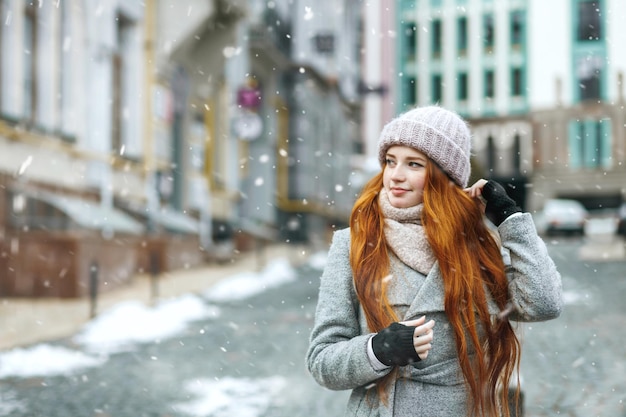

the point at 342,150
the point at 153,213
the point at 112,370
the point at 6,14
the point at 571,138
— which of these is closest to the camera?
the point at 112,370

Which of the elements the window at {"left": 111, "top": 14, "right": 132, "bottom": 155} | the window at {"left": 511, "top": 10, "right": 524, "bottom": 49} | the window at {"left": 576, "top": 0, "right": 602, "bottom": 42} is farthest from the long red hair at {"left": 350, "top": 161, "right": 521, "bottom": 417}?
the window at {"left": 576, "top": 0, "right": 602, "bottom": 42}

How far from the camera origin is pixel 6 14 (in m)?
14.9

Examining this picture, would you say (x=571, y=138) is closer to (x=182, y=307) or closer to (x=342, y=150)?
(x=342, y=150)

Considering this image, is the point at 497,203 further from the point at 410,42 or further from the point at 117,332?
the point at 410,42

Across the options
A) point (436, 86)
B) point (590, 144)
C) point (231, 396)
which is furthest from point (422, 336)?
point (590, 144)

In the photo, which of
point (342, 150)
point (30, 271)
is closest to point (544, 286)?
point (30, 271)

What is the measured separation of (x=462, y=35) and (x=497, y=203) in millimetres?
38767

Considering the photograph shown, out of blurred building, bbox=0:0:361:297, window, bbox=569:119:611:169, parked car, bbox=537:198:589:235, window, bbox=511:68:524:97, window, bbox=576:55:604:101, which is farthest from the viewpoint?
window, bbox=569:119:611:169

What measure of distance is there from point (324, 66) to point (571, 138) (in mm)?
20335

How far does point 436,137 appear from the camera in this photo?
2596 mm

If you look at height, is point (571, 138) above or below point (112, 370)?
below

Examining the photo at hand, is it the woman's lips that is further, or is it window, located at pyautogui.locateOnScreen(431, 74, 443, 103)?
window, located at pyautogui.locateOnScreen(431, 74, 443, 103)

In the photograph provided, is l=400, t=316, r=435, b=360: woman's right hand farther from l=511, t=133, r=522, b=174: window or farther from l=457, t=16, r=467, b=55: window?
l=511, t=133, r=522, b=174: window

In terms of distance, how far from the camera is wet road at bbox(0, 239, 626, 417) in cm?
640
